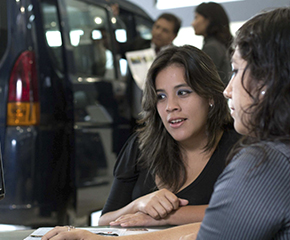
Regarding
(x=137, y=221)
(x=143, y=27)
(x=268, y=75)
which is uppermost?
(x=143, y=27)

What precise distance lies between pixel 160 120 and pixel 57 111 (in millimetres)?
980

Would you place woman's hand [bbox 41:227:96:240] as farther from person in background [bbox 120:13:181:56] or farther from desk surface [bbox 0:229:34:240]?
person in background [bbox 120:13:181:56]

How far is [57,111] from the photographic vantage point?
8.90 feet

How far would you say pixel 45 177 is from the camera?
2.62m

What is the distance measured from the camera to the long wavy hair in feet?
2.80

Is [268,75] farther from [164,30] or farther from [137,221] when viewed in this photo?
[164,30]

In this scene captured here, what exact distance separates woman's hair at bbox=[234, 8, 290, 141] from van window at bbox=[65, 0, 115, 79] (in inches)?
84.8

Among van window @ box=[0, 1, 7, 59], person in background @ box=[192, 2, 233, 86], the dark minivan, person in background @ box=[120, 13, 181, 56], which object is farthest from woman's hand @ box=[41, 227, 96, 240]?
person in background @ box=[120, 13, 181, 56]

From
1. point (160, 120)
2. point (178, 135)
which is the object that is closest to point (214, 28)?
point (160, 120)

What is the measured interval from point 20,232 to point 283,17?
3.25 ft

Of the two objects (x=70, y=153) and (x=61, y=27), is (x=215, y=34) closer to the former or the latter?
(x=61, y=27)

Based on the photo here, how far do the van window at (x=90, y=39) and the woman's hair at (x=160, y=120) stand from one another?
1.16 metres

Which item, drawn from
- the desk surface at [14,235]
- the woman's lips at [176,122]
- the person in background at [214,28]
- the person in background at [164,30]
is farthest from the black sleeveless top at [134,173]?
the person in background at [164,30]

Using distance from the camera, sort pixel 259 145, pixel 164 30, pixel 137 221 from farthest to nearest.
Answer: pixel 164 30
pixel 137 221
pixel 259 145
